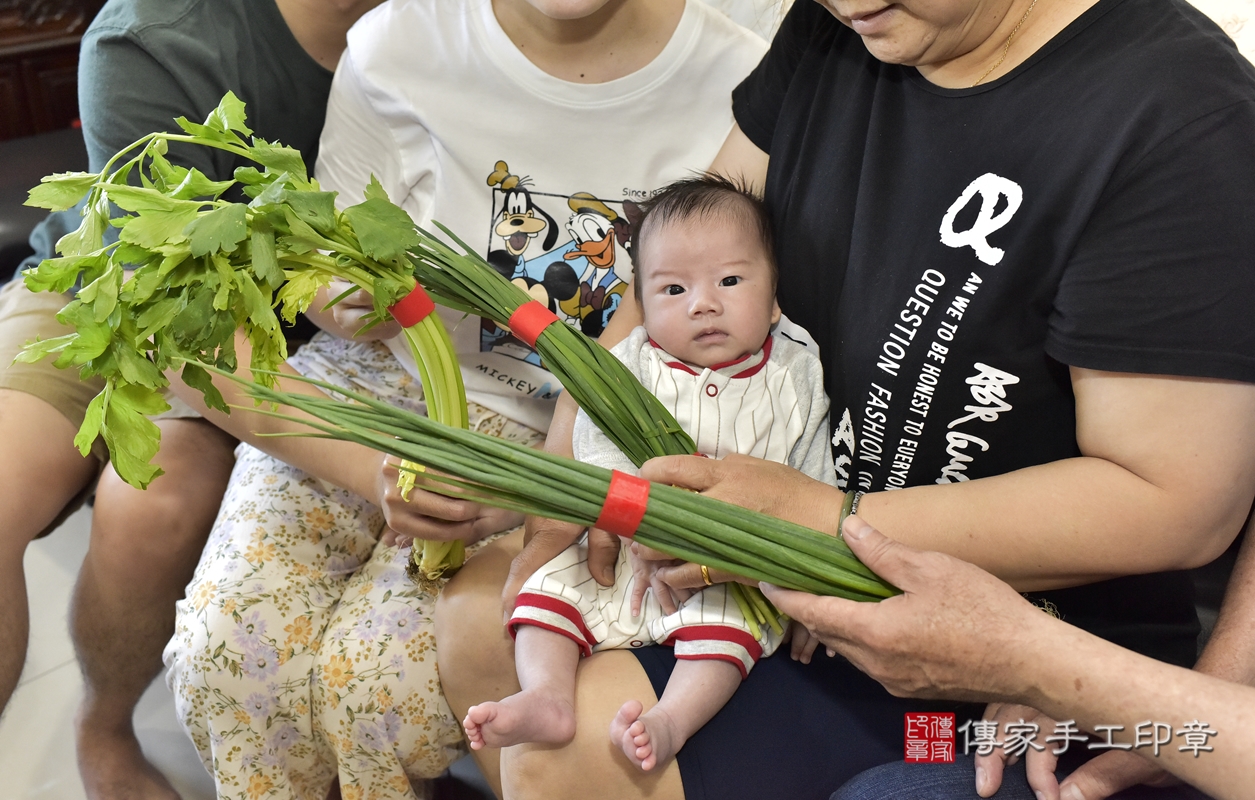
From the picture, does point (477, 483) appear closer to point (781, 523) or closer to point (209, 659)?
point (781, 523)

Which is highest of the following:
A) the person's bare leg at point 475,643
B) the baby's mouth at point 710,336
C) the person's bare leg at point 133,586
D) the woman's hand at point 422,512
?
the baby's mouth at point 710,336

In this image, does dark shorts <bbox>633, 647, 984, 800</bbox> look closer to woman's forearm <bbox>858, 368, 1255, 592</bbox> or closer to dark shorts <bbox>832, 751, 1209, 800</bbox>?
dark shorts <bbox>832, 751, 1209, 800</bbox>

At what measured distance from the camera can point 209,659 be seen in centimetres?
158

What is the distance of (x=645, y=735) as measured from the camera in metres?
1.21

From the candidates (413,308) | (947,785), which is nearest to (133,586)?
(413,308)

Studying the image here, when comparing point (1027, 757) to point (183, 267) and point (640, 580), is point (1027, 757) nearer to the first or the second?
point (640, 580)

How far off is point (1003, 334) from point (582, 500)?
57 cm

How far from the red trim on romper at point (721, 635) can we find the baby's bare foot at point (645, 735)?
114mm

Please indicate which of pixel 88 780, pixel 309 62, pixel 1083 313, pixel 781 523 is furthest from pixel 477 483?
pixel 88 780

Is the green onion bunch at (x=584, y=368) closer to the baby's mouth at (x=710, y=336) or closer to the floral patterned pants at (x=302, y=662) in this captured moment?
Result: the baby's mouth at (x=710, y=336)

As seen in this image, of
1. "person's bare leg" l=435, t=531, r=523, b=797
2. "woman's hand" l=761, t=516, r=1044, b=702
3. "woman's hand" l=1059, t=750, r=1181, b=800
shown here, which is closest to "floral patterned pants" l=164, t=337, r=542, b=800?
"person's bare leg" l=435, t=531, r=523, b=797

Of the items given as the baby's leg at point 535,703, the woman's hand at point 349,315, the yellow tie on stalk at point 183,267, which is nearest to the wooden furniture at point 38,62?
the woman's hand at point 349,315

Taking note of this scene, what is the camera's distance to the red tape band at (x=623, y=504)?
1.13 meters

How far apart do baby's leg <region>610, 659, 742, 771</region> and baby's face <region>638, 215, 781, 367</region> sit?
45 cm
